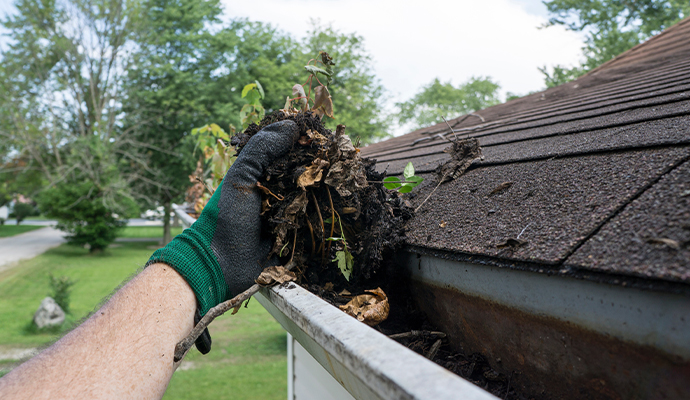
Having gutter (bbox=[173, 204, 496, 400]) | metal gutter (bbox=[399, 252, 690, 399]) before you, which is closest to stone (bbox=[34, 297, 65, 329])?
gutter (bbox=[173, 204, 496, 400])

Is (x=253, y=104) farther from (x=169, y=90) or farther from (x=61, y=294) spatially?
(x=169, y=90)

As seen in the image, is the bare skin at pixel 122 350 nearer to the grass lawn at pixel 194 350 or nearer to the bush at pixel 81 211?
the grass lawn at pixel 194 350

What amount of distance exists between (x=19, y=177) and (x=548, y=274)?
82.7 ft

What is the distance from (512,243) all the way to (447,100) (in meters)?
35.2

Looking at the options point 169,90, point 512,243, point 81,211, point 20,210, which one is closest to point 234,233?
point 512,243

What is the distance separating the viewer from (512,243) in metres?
0.82

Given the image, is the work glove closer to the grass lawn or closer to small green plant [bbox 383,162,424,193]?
small green plant [bbox 383,162,424,193]

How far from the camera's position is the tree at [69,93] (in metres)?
15.5

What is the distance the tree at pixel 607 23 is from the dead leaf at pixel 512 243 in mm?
15569

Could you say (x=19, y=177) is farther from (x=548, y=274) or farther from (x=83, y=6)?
(x=548, y=274)

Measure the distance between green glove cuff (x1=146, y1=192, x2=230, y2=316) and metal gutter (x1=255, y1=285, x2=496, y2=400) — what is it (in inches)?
16.6

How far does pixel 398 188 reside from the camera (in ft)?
4.48

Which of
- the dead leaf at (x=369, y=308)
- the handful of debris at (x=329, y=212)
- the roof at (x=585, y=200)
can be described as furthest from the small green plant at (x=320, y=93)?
the dead leaf at (x=369, y=308)

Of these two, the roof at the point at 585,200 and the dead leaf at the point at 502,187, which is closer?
the roof at the point at 585,200
